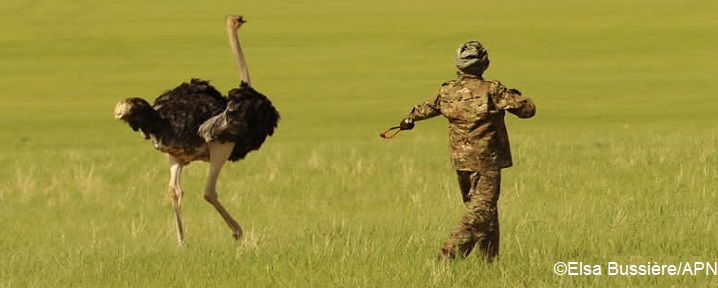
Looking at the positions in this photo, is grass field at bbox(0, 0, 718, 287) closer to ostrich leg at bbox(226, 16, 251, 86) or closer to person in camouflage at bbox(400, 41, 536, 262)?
person in camouflage at bbox(400, 41, 536, 262)

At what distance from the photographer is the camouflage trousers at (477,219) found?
7.54m

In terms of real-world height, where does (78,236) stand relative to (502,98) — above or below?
below

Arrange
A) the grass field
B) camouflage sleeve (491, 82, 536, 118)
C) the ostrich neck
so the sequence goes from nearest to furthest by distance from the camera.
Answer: camouflage sleeve (491, 82, 536, 118) → the grass field → the ostrich neck

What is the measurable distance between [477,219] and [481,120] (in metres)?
0.54

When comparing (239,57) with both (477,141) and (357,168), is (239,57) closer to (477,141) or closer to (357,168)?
(477,141)

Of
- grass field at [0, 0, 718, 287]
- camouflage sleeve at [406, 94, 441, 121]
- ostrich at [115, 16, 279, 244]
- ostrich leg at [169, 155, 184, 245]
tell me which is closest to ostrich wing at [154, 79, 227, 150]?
ostrich at [115, 16, 279, 244]

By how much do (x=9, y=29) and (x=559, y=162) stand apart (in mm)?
35735

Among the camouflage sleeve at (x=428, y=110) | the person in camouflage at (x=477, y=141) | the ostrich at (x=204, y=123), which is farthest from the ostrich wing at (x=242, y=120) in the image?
the person in camouflage at (x=477, y=141)

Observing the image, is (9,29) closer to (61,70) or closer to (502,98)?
(61,70)

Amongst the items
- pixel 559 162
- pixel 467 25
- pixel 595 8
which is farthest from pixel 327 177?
pixel 595 8

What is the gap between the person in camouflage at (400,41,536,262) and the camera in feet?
24.6

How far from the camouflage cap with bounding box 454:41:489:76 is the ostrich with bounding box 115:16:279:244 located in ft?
8.45

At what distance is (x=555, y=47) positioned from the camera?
4109cm

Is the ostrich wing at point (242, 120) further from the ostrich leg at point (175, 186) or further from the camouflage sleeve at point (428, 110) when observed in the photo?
the camouflage sleeve at point (428, 110)
